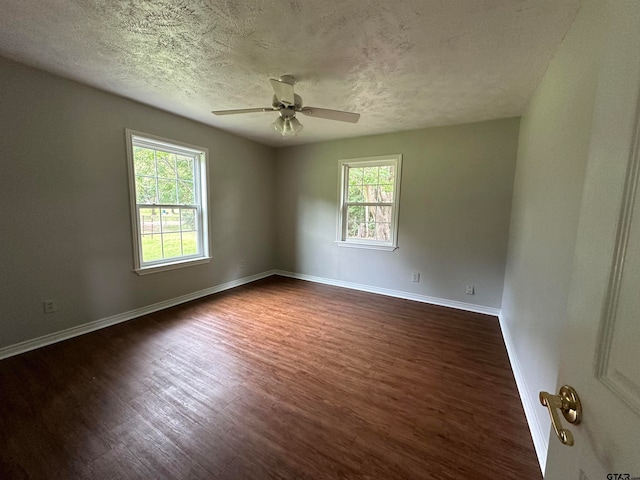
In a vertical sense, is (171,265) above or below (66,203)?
below

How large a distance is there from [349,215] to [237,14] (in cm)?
304

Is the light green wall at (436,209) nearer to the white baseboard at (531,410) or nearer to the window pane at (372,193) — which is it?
the window pane at (372,193)

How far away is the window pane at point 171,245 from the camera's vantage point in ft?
10.8

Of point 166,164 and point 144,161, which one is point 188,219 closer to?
point 166,164

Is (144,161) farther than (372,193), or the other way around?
(372,193)

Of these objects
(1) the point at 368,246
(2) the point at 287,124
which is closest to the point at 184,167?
(2) the point at 287,124

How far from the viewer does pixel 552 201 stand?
5.02 ft

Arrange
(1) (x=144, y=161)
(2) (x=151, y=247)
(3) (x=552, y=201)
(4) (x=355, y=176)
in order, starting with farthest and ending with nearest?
1. (4) (x=355, y=176)
2. (2) (x=151, y=247)
3. (1) (x=144, y=161)
4. (3) (x=552, y=201)

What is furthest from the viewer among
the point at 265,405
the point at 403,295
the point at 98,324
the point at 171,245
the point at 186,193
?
the point at 403,295

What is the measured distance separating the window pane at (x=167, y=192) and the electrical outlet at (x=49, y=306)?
1.43 m

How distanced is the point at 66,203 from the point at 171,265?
47.8 inches

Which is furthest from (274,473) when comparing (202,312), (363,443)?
(202,312)

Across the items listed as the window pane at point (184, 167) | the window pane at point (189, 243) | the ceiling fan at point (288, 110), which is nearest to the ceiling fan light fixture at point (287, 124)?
the ceiling fan at point (288, 110)

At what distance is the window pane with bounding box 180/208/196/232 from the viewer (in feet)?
11.4
